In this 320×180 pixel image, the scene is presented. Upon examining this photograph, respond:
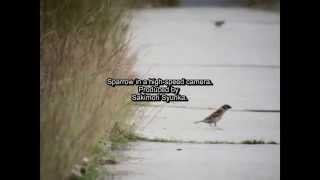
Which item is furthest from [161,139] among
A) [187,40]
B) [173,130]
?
[187,40]

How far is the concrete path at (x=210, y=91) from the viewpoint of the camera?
3.08 metres

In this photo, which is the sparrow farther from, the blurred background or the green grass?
the green grass

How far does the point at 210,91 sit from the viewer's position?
3.15 metres

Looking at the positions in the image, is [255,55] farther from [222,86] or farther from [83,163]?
[83,163]

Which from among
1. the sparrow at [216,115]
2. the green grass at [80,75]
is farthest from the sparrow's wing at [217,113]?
the green grass at [80,75]

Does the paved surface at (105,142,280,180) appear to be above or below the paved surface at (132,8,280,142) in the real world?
below

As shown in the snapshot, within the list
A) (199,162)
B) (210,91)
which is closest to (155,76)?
(210,91)

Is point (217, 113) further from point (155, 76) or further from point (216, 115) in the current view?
point (155, 76)

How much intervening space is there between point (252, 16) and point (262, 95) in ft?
1.26

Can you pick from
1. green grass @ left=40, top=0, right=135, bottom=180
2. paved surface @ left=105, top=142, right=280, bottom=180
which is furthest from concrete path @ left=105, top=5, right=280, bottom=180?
green grass @ left=40, top=0, right=135, bottom=180

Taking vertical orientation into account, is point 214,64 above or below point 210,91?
above

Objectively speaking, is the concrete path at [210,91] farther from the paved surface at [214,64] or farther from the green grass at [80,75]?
the green grass at [80,75]

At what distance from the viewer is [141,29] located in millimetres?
3195

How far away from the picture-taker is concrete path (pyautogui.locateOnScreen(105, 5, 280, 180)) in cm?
308
